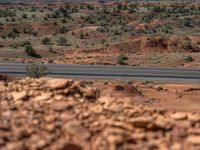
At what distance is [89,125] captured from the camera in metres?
13.3

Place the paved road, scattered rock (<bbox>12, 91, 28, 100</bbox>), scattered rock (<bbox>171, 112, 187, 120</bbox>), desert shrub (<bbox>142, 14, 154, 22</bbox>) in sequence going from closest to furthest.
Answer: scattered rock (<bbox>171, 112, 187, 120</bbox>), scattered rock (<bbox>12, 91, 28, 100</bbox>), the paved road, desert shrub (<bbox>142, 14, 154, 22</bbox>)

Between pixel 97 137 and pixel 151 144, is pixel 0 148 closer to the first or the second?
pixel 97 137

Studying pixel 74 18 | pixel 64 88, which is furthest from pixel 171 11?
pixel 64 88

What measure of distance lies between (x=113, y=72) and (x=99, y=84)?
28.6 feet

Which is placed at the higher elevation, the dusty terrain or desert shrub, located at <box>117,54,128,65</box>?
the dusty terrain

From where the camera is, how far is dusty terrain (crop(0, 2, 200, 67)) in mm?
66750

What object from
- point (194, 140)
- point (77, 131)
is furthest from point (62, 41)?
point (194, 140)

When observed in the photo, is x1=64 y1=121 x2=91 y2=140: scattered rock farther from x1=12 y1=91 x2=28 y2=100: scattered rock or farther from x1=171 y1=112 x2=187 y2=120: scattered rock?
x1=12 y1=91 x2=28 y2=100: scattered rock

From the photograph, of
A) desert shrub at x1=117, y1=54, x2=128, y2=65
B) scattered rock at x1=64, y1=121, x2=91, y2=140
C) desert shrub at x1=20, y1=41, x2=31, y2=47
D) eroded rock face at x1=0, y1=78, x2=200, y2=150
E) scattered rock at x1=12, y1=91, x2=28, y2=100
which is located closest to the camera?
eroded rock face at x1=0, y1=78, x2=200, y2=150

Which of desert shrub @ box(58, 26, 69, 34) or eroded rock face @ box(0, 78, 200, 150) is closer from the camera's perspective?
eroded rock face @ box(0, 78, 200, 150)

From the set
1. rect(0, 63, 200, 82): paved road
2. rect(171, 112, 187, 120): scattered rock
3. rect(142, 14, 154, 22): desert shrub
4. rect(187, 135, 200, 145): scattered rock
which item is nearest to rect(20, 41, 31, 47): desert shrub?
rect(0, 63, 200, 82): paved road

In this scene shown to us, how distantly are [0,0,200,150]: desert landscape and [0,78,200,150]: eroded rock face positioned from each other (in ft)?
0.08

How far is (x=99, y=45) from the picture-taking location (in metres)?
75.6

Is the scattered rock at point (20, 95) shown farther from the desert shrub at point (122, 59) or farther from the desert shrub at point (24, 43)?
the desert shrub at point (24, 43)
